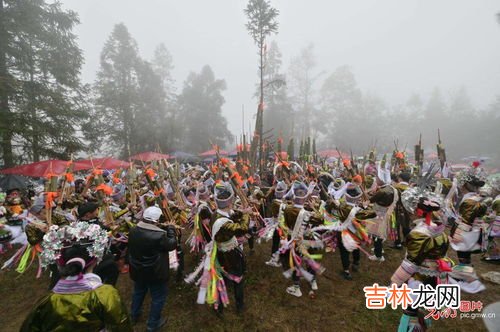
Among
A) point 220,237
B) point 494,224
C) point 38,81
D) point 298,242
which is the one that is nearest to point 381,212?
point 298,242

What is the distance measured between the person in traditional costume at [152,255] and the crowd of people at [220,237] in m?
0.02

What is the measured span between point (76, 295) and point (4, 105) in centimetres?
1722

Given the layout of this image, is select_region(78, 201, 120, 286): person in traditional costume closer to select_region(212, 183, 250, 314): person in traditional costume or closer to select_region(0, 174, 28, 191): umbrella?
select_region(212, 183, 250, 314): person in traditional costume

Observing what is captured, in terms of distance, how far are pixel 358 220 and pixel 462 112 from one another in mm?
54181

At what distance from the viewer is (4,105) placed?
13.4m

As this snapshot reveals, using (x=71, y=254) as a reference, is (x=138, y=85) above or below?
above

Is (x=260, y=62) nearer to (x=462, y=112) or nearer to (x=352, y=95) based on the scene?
(x=352, y=95)

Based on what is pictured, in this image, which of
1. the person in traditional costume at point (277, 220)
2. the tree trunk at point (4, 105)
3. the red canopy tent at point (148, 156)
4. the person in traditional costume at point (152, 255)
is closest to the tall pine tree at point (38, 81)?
the tree trunk at point (4, 105)

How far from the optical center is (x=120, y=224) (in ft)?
18.2

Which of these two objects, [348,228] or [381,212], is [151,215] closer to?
[348,228]

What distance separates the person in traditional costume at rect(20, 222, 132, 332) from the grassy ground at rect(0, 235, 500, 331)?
2612 mm

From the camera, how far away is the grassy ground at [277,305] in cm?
432

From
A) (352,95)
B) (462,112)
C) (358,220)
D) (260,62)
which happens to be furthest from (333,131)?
(358,220)

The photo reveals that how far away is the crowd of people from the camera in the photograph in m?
2.29
